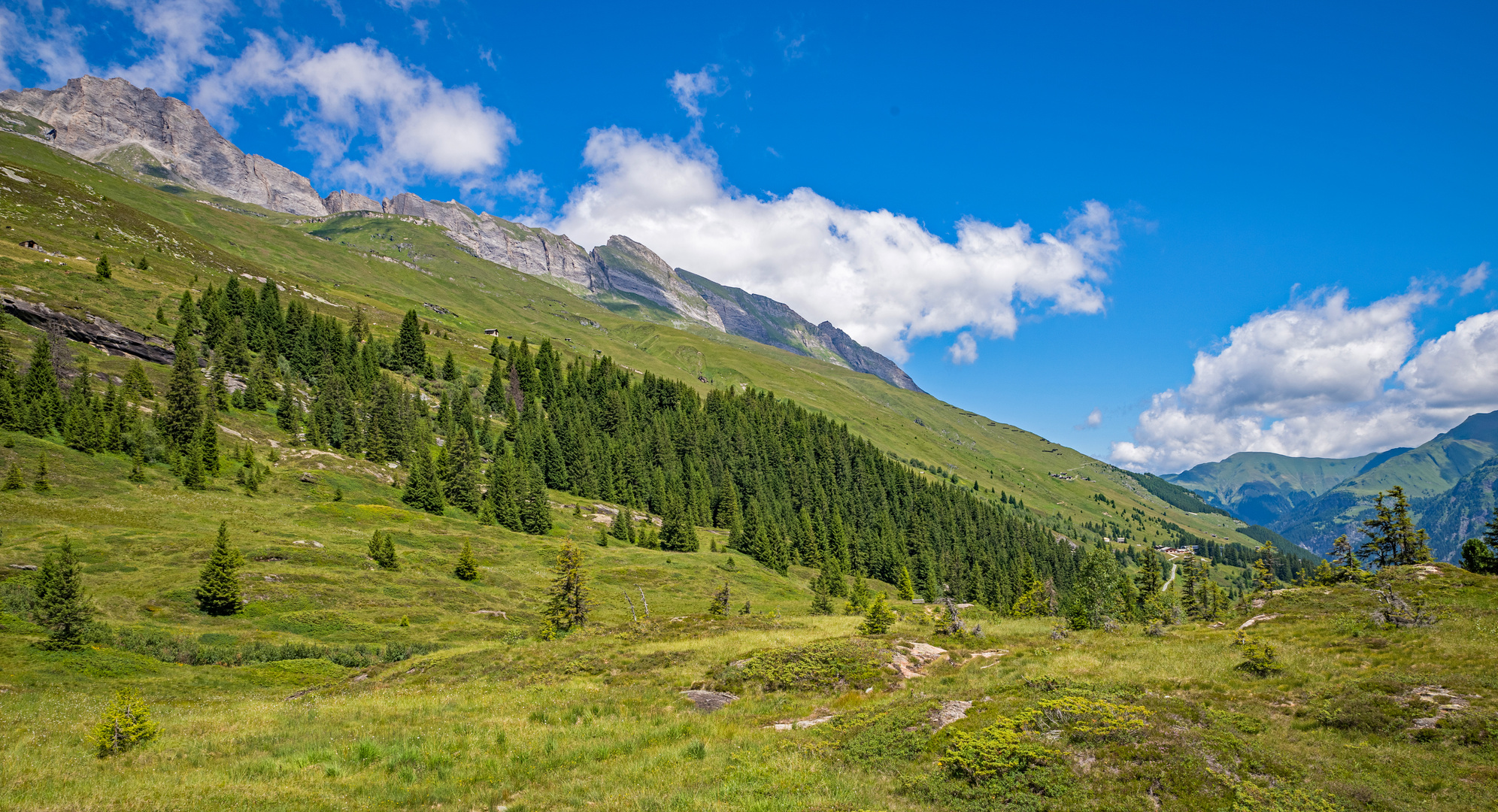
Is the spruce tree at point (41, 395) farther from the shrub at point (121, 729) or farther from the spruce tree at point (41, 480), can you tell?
the shrub at point (121, 729)

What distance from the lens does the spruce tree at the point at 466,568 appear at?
6281 centimetres

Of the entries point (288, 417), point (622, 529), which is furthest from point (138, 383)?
point (622, 529)

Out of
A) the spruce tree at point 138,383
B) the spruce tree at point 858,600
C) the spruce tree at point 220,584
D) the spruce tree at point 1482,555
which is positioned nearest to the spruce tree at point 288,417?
the spruce tree at point 138,383

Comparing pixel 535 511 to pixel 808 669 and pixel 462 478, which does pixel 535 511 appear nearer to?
pixel 462 478

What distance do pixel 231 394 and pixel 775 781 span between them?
116 m

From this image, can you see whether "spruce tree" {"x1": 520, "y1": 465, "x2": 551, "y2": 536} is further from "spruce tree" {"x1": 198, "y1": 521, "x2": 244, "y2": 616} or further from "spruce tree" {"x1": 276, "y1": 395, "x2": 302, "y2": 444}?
"spruce tree" {"x1": 198, "y1": 521, "x2": 244, "y2": 616}

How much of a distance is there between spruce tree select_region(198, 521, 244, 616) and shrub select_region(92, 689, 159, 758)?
35538 mm

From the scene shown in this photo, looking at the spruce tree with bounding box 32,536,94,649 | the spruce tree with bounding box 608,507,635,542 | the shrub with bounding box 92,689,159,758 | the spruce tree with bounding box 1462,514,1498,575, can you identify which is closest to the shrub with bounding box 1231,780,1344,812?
the shrub with bounding box 92,689,159,758

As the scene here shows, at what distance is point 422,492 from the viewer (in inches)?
3371

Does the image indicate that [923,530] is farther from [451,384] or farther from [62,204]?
[62,204]

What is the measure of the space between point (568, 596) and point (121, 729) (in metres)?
30.3

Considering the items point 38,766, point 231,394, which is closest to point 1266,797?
point 38,766

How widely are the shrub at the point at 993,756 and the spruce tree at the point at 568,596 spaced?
33990mm

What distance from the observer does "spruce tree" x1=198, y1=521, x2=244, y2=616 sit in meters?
43.1
